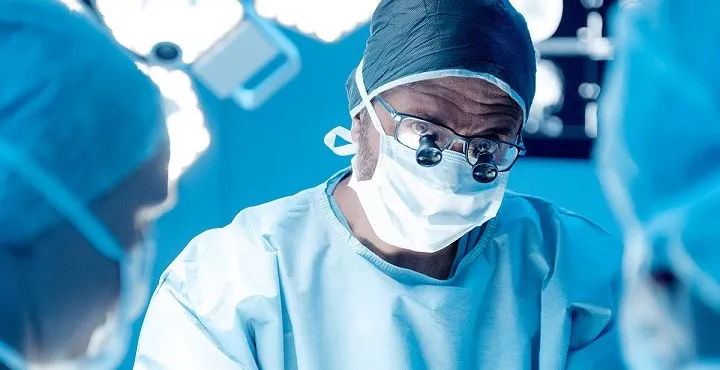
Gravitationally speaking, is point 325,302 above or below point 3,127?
below

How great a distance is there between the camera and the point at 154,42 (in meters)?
1.92

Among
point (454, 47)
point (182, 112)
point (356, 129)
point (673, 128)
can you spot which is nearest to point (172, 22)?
point (182, 112)

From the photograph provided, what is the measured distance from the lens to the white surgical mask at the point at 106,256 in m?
0.71

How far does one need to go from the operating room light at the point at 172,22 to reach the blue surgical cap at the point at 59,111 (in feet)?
3.73

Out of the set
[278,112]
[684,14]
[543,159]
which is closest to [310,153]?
[278,112]

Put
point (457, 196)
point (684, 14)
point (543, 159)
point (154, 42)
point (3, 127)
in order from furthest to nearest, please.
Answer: point (543, 159) < point (154, 42) < point (457, 196) < point (3, 127) < point (684, 14)

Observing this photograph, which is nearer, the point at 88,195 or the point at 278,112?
the point at 88,195

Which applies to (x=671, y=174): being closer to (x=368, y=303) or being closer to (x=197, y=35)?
(x=368, y=303)

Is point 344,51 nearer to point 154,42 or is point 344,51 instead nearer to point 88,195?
point 154,42

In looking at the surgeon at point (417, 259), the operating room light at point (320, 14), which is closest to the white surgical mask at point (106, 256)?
the surgeon at point (417, 259)

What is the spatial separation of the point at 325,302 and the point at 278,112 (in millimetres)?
1299

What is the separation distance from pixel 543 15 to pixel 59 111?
1.90m

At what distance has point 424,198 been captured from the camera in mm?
1354

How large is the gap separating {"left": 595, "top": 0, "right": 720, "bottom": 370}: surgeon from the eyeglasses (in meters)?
0.65
